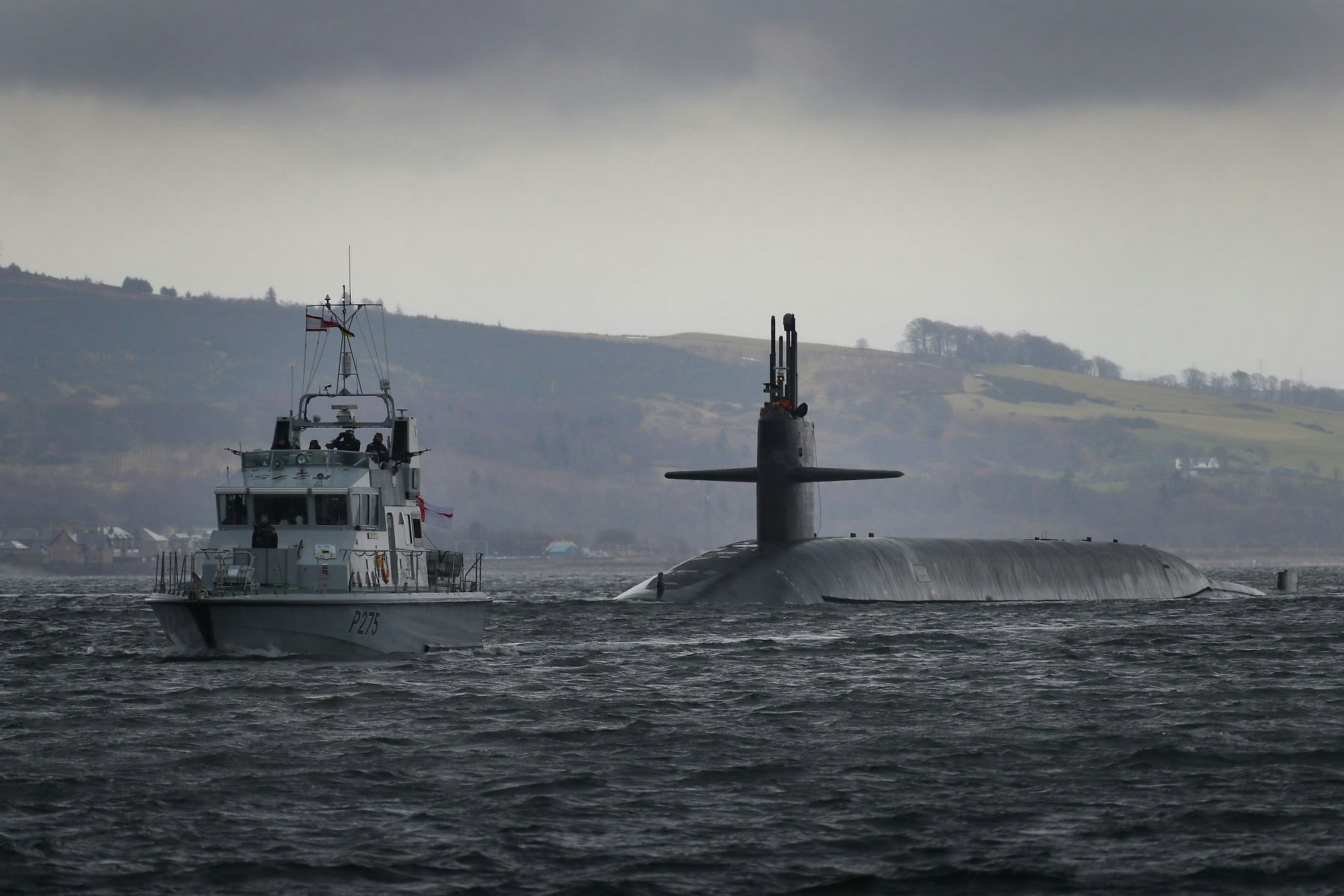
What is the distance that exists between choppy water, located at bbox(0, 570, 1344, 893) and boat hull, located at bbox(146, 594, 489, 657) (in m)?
0.49

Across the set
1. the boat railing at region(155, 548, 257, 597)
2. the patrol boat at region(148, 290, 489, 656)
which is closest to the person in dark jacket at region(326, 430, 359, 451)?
the patrol boat at region(148, 290, 489, 656)

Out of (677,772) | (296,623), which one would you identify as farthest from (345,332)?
(677,772)

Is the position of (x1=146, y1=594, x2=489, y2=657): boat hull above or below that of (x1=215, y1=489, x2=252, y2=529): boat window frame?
below

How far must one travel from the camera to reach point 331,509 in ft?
108

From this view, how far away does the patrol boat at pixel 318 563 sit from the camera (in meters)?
31.2

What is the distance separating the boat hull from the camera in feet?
102

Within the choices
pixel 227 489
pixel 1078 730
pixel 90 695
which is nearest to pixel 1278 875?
pixel 1078 730

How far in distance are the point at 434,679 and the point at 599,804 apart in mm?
11986

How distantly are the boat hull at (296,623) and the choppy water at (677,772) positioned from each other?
0.49 metres

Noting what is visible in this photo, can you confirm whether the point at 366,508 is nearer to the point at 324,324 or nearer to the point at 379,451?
the point at 379,451

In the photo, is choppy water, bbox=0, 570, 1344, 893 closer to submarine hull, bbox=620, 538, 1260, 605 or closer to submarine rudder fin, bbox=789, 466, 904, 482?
submarine hull, bbox=620, 538, 1260, 605

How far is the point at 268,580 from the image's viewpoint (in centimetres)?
3231

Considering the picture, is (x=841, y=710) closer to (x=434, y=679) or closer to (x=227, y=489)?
(x=434, y=679)

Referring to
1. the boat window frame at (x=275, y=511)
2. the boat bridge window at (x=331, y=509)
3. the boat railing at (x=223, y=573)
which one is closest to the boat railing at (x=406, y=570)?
the boat bridge window at (x=331, y=509)
